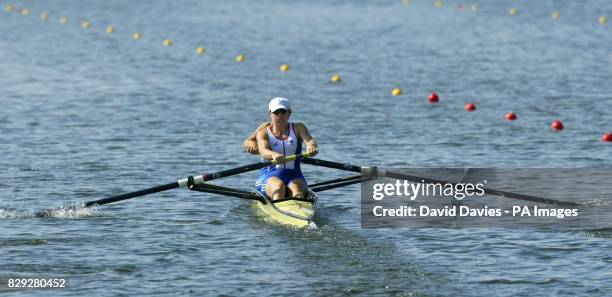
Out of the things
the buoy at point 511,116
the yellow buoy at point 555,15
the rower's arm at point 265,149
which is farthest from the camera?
the yellow buoy at point 555,15

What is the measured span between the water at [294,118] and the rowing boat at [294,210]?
24 cm

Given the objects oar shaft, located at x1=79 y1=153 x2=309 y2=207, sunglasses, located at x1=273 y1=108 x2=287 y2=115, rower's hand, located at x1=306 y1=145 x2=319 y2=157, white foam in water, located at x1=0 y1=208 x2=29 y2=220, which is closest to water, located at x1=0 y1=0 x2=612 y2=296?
white foam in water, located at x1=0 y1=208 x2=29 y2=220

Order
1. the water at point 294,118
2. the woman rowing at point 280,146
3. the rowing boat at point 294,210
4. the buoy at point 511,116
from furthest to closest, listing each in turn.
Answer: the buoy at point 511,116 < the woman rowing at point 280,146 < the rowing boat at point 294,210 < the water at point 294,118

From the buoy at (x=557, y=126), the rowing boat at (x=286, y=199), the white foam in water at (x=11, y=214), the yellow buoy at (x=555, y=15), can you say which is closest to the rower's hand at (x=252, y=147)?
the rowing boat at (x=286, y=199)

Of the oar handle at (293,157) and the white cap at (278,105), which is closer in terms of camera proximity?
the oar handle at (293,157)

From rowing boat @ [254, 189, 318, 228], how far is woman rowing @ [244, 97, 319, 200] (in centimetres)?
26

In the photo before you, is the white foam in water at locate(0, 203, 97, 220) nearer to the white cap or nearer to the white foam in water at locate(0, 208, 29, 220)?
the white foam in water at locate(0, 208, 29, 220)

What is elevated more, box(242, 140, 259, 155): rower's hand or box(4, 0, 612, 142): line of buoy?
box(4, 0, 612, 142): line of buoy

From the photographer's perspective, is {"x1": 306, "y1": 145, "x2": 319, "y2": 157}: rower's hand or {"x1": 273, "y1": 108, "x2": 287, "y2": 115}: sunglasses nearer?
{"x1": 306, "y1": 145, "x2": 319, "y2": 157}: rower's hand

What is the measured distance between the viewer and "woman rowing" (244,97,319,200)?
19.3m

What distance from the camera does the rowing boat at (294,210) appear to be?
18.6 meters

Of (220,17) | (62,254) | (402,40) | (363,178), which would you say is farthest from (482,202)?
(220,17)

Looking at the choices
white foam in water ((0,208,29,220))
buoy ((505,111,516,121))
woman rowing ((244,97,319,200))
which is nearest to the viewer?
woman rowing ((244,97,319,200))

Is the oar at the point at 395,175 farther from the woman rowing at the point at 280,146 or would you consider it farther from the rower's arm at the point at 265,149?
the rower's arm at the point at 265,149
